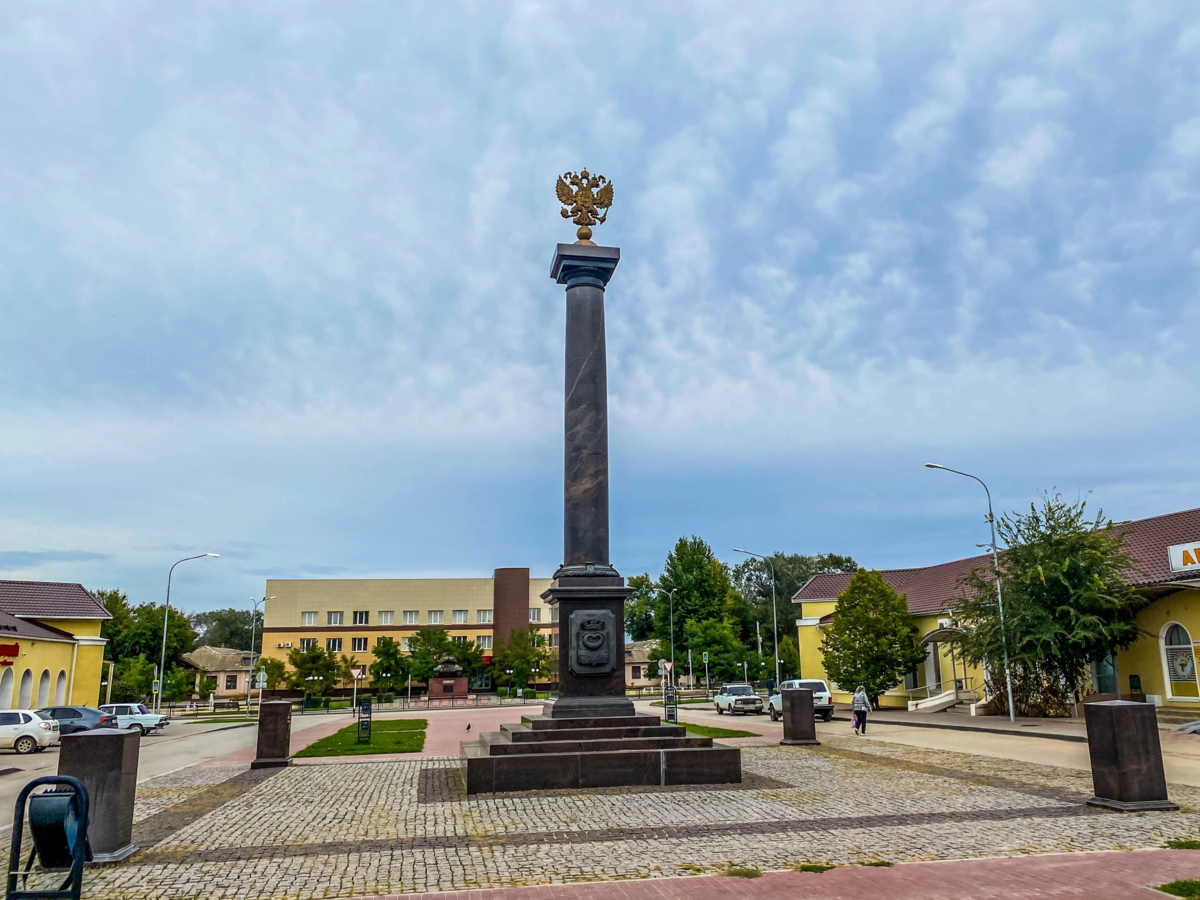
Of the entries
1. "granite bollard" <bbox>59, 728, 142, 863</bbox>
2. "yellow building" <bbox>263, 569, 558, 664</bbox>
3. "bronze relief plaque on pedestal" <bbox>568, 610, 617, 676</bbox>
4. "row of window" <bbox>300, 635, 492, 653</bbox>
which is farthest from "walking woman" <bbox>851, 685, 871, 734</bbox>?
"row of window" <bbox>300, 635, 492, 653</bbox>

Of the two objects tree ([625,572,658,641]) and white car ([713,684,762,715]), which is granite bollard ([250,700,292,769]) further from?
tree ([625,572,658,641])

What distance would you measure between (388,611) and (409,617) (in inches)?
83.3

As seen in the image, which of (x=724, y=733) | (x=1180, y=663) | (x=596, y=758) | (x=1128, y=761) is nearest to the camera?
(x=1128, y=761)

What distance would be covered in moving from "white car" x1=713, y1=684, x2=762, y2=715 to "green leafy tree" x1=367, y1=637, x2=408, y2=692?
3581cm

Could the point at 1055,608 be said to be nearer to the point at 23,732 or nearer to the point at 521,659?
the point at 23,732

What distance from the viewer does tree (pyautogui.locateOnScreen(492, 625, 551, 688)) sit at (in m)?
70.4

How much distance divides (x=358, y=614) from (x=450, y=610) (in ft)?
29.0

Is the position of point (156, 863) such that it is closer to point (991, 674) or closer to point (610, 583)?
point (610, 583)

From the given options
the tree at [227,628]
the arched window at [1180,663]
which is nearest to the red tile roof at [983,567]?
the arched window at [1180,663]

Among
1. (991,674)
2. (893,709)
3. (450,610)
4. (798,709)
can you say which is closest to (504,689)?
(450,610)

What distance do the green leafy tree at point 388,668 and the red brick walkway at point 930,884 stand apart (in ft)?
216

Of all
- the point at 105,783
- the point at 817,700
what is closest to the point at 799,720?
the point at 817,700

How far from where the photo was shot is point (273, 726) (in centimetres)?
1895

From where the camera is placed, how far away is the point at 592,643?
49.7 ft
